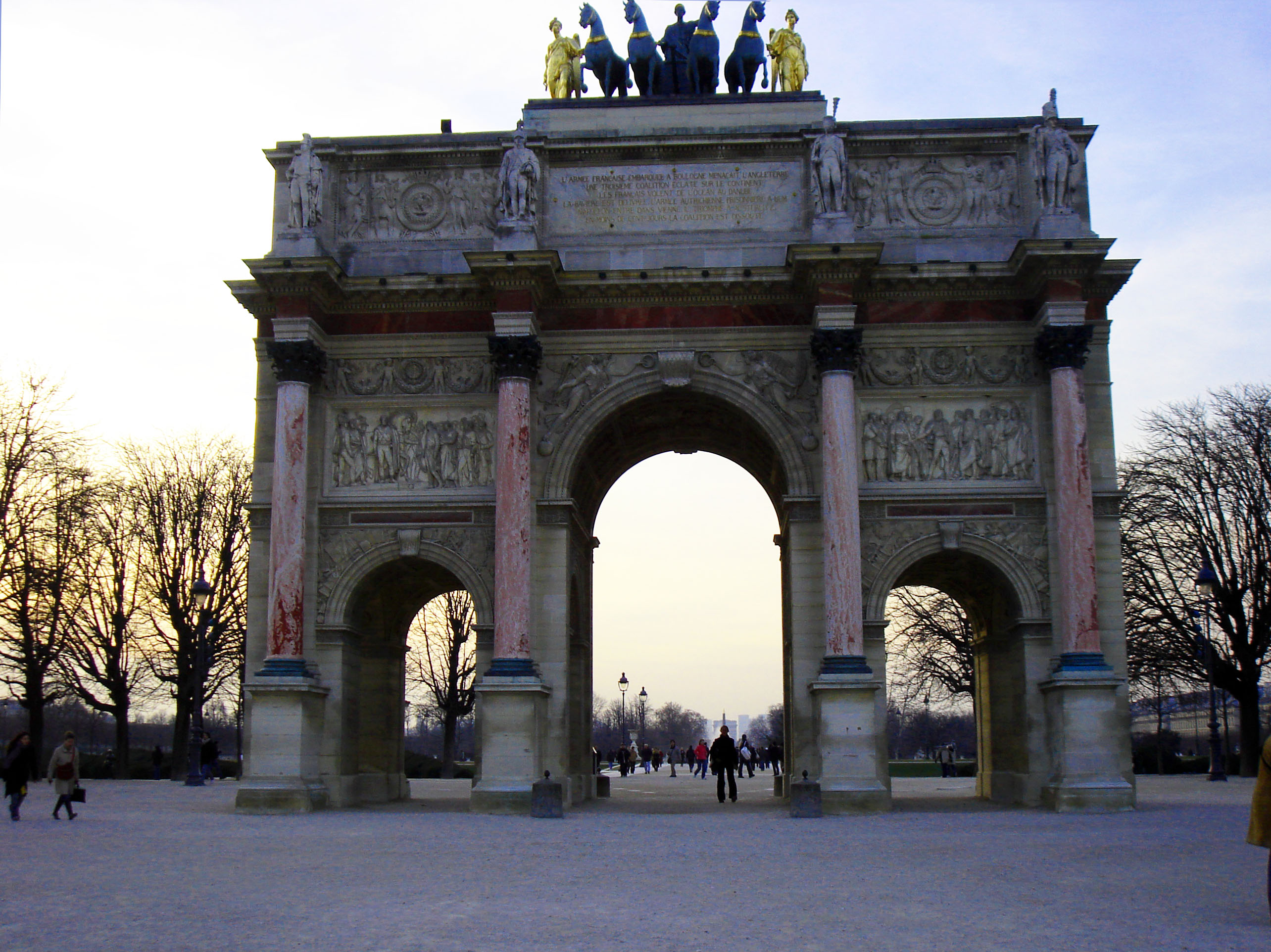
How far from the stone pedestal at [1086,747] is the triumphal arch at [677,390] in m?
0.11

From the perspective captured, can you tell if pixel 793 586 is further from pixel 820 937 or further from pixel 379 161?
pixel 820 937

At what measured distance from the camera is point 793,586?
2659 cm

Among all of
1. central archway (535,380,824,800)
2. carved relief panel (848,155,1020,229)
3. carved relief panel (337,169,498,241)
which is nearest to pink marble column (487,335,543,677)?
central archway (535,380,824,800)

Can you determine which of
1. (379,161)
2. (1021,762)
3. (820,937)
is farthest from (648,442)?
(820,937)

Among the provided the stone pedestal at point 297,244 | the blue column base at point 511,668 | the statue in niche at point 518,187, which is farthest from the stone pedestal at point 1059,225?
the stone pedestal at point 297,244

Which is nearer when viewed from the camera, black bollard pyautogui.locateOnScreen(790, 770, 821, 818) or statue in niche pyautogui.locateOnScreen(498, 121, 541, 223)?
black bollard pyautogui.locateOnScreen(790, 770, 821, 818)

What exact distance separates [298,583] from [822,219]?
12627mm

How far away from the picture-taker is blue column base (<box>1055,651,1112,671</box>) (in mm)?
24750

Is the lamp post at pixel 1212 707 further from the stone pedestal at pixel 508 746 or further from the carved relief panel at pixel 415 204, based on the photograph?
the carved relief panel at pixel 415 204

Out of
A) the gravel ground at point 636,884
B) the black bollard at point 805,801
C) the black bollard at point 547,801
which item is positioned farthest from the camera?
the black bollard at point 547,801

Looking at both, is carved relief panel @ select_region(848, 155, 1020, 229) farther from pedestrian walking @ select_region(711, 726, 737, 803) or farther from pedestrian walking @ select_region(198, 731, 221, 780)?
pedestrian walking @ select_region(198, 731, 221, 780)

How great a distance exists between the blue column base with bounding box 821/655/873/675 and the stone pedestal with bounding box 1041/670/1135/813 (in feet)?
11.8

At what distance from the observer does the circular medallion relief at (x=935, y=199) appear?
27.9 meters

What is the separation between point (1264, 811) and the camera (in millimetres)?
10297
